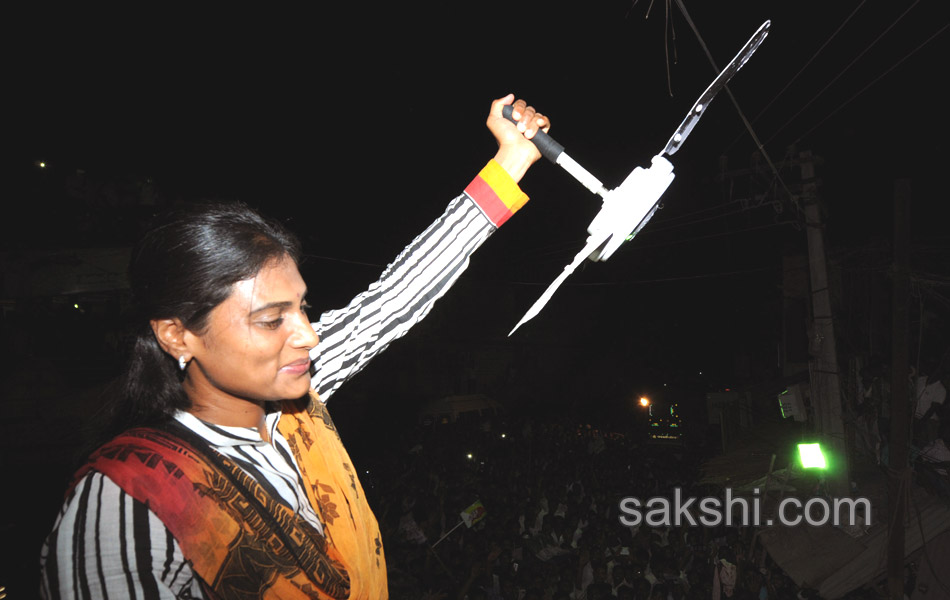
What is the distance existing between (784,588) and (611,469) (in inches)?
169

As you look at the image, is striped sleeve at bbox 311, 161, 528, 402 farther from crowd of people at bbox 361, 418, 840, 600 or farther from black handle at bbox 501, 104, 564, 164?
crowd of people at bbox 361, 418, 840, 600

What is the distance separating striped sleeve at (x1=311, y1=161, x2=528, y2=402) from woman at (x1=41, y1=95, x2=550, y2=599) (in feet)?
0.64

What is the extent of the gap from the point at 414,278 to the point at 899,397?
8.11 metres

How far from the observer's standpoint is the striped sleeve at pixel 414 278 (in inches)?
73.0

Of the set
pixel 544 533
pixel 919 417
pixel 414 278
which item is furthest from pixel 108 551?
pixel 919 417

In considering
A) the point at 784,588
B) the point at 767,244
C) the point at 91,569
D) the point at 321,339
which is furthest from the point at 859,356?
the point at 91,569

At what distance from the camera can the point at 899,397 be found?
23.7 ft

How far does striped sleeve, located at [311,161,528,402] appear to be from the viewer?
185 cm

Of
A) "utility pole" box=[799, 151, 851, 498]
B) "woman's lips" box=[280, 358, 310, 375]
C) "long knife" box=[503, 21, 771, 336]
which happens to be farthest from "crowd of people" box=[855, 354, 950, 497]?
"woman's lips" box=[280, 358, 310, 375]

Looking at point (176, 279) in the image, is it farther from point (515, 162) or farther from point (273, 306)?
point (515, 162)

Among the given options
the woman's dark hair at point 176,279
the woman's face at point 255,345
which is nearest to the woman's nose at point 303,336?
the woman's face at point 255,345

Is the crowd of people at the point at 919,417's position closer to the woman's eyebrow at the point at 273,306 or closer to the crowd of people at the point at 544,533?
the crowd of people at the point at 544,533

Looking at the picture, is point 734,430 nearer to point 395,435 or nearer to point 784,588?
point 784,588

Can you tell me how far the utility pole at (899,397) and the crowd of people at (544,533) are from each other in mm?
1345
